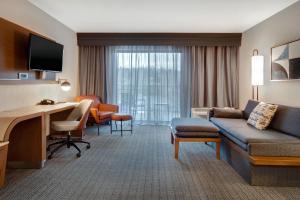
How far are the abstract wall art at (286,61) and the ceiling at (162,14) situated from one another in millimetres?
688

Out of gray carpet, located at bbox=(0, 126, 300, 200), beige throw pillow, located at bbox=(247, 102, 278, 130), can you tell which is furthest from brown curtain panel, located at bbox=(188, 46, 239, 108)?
beige throw pillow, located at bbox=(247, 102, 278, 130)

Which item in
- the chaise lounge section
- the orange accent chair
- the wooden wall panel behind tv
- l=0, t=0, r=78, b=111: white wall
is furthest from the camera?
the orange accent chair

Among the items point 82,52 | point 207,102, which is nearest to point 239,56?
point 207,102

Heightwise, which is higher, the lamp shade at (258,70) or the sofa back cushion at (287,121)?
the lamp shade at (258,70)

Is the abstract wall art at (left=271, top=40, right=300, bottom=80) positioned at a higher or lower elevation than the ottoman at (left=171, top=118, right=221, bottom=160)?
higher

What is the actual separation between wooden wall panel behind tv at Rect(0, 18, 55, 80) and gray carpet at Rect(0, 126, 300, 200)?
4.46 feet

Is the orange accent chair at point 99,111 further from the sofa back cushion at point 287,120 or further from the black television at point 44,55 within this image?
the sofa back cushion at point 287,120

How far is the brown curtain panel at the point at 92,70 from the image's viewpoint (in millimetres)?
6602

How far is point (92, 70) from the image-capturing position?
662 cm

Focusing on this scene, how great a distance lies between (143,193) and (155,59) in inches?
180

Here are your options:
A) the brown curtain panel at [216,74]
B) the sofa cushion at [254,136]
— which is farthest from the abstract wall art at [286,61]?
the brown curtain panel at [216,74]

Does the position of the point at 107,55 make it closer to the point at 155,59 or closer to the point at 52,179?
the point at 155,59

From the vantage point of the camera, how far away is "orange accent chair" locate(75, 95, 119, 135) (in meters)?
5.35

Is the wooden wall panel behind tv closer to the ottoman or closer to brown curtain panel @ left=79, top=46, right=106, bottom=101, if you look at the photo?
the ottoman
